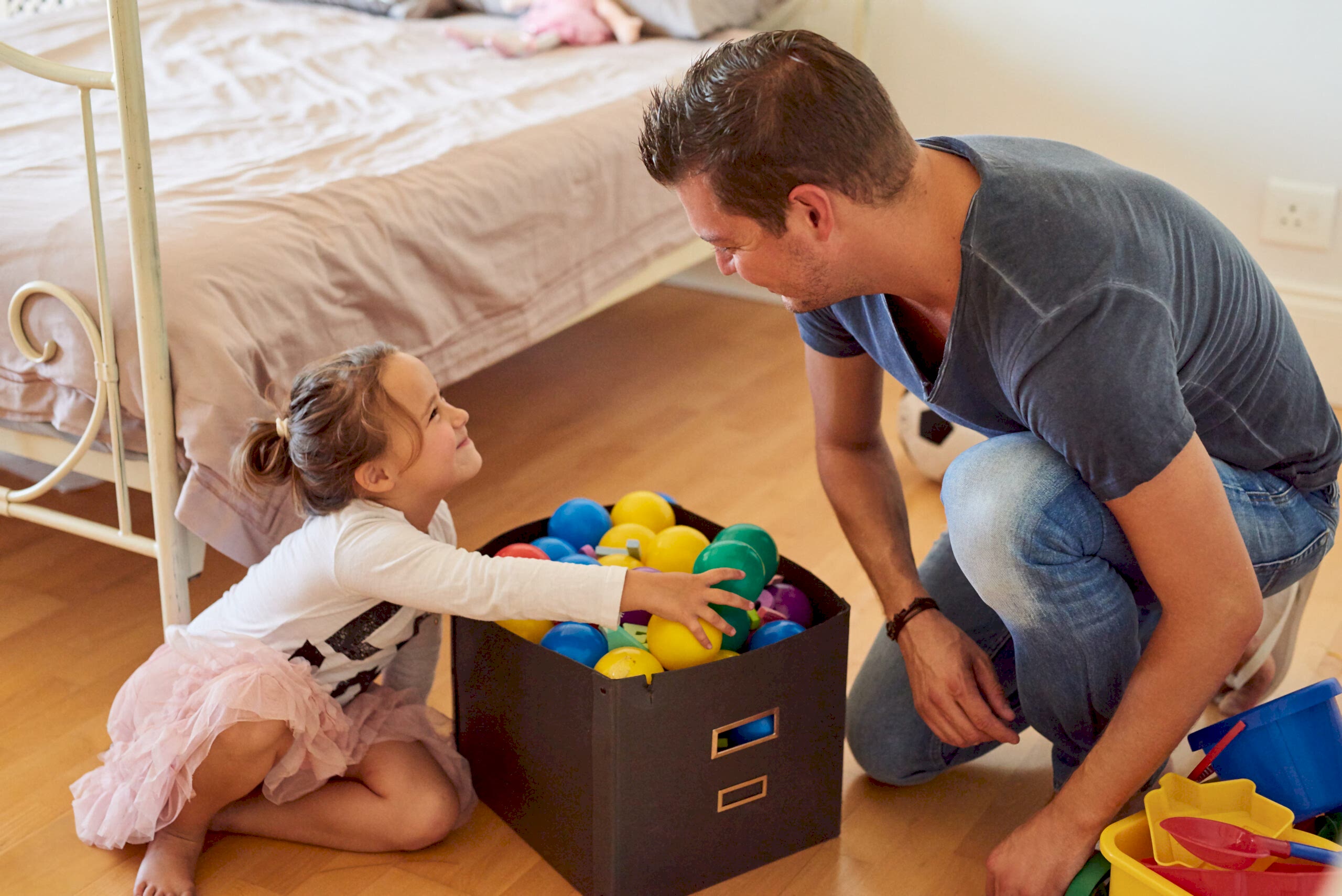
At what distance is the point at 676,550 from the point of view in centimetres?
140

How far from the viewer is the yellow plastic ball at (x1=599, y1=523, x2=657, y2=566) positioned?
1462mm

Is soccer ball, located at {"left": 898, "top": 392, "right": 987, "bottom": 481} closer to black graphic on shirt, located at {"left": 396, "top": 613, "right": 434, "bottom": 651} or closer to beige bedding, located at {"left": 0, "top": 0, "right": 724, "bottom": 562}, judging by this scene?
beige bedding, located at {"left": 0, "top": 0, "right": 724, "bottom": 562}

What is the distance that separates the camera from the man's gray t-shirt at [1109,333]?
96 centimetres

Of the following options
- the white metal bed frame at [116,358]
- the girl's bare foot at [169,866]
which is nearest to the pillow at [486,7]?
the white metal bed frame at [116,358]

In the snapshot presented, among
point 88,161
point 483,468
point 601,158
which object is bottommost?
point 483,468

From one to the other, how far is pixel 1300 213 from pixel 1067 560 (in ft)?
5.55

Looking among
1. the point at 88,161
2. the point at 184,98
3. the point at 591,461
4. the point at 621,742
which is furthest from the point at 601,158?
the point at 621,742

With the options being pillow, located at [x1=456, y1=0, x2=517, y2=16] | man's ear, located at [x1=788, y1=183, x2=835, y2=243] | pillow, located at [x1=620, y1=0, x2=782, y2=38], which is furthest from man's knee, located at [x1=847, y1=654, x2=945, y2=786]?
pillow, located at [x1=456, y1=0, x2=517, y2=16]

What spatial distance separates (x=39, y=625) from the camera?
64.7 inches

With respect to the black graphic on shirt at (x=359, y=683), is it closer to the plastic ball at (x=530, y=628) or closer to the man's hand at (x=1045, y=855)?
the plastic ball at (x=530, y=628)

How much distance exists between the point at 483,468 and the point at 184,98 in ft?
2.56

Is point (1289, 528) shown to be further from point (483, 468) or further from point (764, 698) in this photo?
point (483, 468)

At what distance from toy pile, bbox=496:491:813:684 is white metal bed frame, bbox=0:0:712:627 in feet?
1.25

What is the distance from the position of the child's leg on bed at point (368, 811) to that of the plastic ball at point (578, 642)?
7.6 inches
